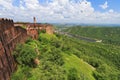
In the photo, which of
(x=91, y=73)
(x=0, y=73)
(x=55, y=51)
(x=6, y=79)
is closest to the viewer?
(x=0, y=73)

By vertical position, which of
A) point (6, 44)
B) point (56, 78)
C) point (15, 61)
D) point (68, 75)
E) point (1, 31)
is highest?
point (1, 31)

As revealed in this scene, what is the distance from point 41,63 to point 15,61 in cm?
581

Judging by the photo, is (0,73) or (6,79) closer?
(0,73)

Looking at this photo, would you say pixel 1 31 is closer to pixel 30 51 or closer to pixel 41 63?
pixel 30 51

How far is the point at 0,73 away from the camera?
65.1ft

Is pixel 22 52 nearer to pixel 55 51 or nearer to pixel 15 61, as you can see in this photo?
pixel 15 61

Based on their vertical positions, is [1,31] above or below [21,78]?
above

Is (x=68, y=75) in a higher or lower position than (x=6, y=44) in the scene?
lower

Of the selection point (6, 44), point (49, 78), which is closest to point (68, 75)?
point (49, 78)

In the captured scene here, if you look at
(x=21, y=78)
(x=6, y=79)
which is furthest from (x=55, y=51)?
(x=6, y=79)

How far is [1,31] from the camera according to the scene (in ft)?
76.7

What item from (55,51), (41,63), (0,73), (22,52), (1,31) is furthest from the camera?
(55,51)

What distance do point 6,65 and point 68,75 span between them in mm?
13532

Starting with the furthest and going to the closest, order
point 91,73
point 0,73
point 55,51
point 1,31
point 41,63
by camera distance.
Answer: point 91,73
point 55,51
point 41,63
point 1,31
point 0,73
